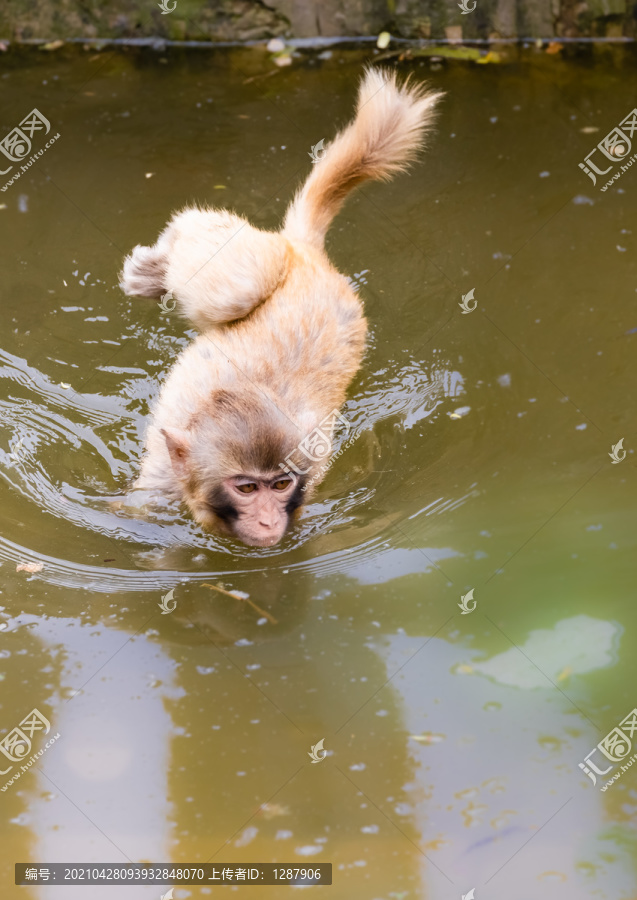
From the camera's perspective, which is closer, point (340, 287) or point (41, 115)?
point (340, 287)

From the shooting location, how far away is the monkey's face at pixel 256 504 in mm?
4828

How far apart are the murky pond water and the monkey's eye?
1.49ft

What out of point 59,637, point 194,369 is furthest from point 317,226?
point 59,637

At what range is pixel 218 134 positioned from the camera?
7.93m

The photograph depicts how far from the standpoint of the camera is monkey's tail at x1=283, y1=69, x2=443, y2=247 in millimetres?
5836

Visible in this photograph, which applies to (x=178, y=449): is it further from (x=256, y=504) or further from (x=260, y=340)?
(x=260, y=340)

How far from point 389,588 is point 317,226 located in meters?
2.52

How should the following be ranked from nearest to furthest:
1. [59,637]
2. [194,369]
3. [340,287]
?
1. [59,637]
2. [194,369]
3. [340,287]

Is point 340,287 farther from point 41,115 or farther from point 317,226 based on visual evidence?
point 41,115

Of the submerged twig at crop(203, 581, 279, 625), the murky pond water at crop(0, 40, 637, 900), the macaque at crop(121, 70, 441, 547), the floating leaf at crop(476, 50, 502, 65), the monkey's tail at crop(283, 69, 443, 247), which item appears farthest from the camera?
the floating leaf at crop(476, 50, 502, 65)

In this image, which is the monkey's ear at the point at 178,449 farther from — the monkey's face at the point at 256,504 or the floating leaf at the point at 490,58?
the floating leaf at the point at 490,58

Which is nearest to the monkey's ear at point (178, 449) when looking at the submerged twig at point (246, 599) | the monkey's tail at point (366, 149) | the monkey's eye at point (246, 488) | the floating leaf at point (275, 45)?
the monkey's eye at point (246, 488)

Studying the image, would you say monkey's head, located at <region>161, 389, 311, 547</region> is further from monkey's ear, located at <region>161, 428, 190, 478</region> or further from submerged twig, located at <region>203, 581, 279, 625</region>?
submerged twig, located at <region>203, 581, 279, 625</region>

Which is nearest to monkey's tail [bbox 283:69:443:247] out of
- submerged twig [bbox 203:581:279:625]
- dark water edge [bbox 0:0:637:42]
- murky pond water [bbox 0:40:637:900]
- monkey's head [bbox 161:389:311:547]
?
murky pond water [bbox 0:40:637:900]
